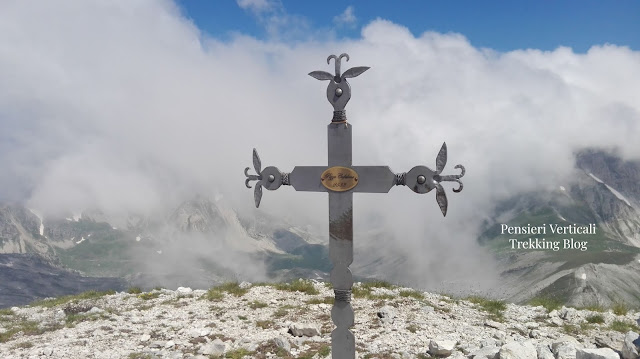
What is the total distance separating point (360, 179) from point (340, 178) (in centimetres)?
38

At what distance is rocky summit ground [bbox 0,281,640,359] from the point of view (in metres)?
12.4

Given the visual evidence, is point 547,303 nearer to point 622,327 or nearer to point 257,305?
point 622,327

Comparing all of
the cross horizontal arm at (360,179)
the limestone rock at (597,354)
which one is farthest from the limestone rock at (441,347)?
the cross horizontal arm at (360,179)

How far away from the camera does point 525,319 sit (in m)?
15.8

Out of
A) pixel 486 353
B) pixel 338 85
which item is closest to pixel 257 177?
pixel 338 85

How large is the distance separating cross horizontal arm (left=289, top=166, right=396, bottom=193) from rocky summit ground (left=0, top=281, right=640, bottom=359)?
19.1ft

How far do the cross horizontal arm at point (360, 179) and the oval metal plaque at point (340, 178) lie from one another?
0.30ft

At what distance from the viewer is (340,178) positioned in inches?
316

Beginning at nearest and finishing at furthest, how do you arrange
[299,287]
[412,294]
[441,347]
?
[441,347] → [412,294] → [299,287]

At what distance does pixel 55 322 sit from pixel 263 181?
14.3m

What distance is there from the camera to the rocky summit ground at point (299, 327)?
40.8ft

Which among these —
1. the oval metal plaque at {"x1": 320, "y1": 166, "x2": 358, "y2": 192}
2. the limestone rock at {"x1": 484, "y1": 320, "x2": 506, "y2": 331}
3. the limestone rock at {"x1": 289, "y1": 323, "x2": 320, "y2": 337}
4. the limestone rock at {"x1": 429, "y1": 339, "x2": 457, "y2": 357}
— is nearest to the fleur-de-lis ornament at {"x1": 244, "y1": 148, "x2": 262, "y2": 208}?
the oval metal plaque at {"x1": 320, "y1": 166, "x2": 358, "y2": 192}

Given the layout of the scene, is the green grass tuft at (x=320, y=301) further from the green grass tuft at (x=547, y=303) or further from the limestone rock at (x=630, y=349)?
the limestone rock at (x=630, y=349)

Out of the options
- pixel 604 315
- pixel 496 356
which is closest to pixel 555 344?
pixel 496 356
